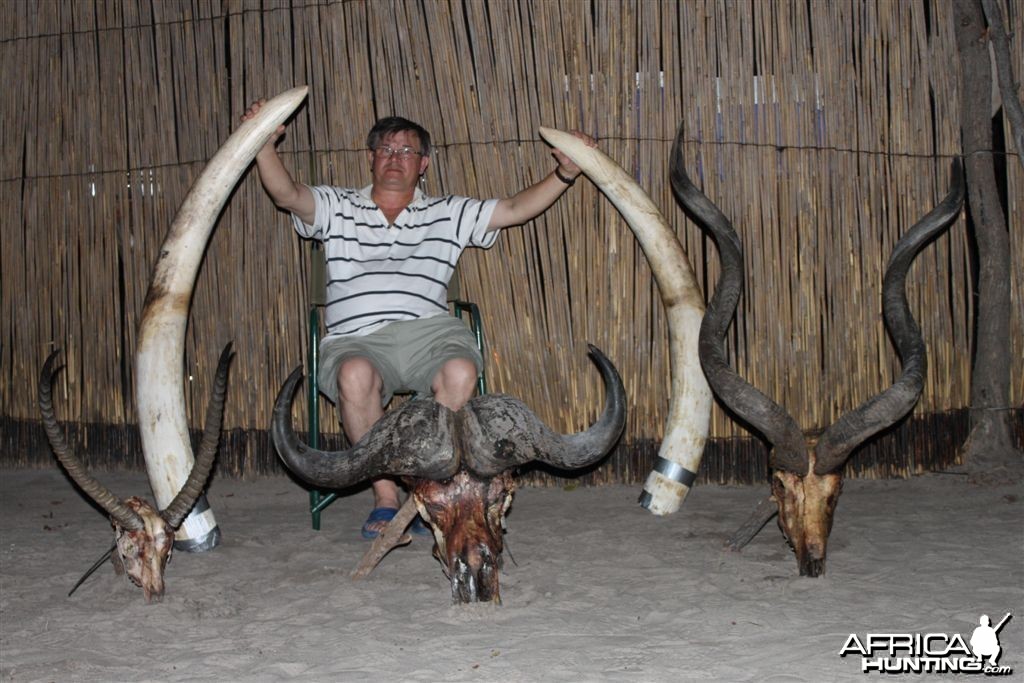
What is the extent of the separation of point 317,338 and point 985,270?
303 cm

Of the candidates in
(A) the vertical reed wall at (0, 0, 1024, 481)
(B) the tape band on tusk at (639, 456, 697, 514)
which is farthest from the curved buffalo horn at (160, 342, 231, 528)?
(B) the tape band on tusk at (639, 456, 697, 514)

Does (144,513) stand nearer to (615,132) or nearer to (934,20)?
(615,132)

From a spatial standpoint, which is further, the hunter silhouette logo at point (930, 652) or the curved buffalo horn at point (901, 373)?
the curved buffalo horn at point (901, 373)

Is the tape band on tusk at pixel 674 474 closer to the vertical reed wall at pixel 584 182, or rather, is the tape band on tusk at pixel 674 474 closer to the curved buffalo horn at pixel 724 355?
the vertical reed wall at pixel 584 182

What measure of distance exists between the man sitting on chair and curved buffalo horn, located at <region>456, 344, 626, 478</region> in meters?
0.68

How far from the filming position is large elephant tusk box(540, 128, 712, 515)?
4.02 meters

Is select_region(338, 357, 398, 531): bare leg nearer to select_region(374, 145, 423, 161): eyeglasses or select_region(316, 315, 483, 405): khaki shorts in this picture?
select_region(316, 315, 483, 405): khaki shorts

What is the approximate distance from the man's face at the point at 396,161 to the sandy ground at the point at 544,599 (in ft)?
4.69

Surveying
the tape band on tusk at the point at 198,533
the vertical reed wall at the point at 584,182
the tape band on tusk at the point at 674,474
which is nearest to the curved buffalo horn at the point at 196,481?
the tape band on tusk at the point at 198,533

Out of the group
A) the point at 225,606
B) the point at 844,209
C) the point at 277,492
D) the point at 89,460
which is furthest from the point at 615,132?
the point at 89,460

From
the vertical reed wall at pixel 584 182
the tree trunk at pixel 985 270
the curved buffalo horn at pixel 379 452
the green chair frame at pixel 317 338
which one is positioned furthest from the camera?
the tree trunk at pixel 985 270

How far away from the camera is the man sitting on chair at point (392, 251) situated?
12.4 ft

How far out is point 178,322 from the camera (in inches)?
147

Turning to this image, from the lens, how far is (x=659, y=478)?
4074 mm
